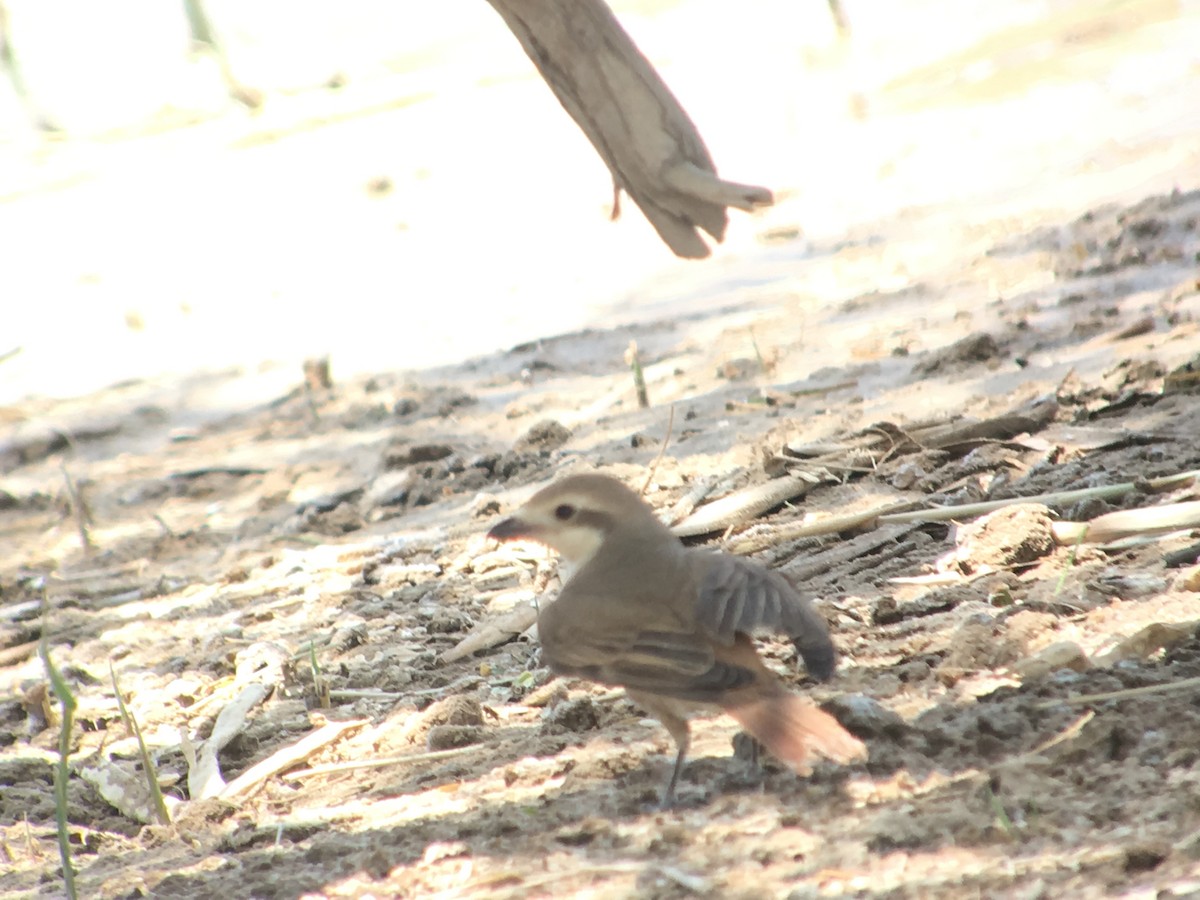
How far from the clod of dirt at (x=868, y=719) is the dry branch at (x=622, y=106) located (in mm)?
1340

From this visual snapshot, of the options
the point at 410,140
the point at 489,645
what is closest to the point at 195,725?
the point at 489,645

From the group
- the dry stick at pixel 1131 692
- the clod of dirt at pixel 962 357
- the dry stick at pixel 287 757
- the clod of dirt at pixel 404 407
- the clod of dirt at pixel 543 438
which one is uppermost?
the clod of dirt at pixel 404 407

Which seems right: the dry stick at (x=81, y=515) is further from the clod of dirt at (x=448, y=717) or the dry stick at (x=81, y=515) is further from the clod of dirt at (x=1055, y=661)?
the clod of dirt at (x=1055, y=661)

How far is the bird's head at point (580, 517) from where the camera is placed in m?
4.27

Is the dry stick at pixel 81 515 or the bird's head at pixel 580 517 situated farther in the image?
the dry stick at pixel 81 515

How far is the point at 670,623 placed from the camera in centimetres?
378

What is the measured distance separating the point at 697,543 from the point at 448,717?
4.89ft

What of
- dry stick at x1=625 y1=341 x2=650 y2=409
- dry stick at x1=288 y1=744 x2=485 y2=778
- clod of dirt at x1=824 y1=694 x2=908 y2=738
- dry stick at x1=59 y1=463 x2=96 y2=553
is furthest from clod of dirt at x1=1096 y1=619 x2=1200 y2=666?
dry stick at x1=59 y1=463 x2=96 y2=553

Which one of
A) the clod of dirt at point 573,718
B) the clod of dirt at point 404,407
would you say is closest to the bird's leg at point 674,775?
the clod of dirt at point 573,718

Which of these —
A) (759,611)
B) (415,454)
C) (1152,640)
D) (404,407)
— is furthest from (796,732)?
(404,407)

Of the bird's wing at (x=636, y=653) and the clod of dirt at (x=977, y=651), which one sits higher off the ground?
the bird's wing at (x=636, y=653)

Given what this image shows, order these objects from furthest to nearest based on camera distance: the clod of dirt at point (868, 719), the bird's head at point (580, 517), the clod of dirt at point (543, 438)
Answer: the clod of dirt at point (543, 438)
the bird's head at point (580, 517)
the clod of dirt at point (868, 719)

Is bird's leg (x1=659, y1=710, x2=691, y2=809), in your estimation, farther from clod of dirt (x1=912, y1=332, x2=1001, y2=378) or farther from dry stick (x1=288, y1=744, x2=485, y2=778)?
clod of dirt (x1=912, y1=332, x2=1001, y2=378)

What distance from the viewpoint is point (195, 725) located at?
5125mm
